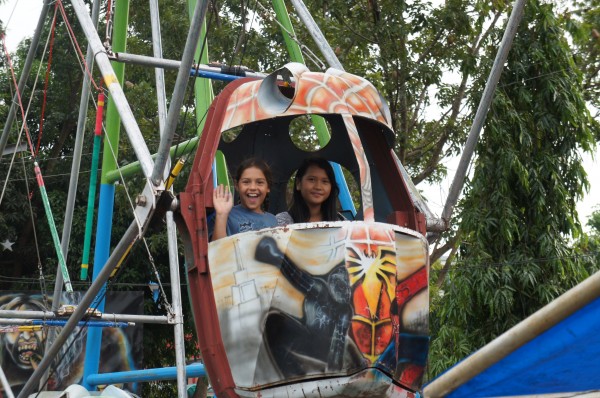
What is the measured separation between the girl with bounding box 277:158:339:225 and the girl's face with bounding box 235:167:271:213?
0.77ft

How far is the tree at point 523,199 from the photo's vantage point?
14.1 m

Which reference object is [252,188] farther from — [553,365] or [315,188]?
[553,365]

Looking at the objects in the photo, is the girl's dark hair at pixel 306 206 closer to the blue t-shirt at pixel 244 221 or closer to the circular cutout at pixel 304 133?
the blue t-shirt at pixel 244 221

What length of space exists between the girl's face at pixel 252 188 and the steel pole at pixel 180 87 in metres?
0.46

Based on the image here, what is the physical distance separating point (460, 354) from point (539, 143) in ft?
9.28

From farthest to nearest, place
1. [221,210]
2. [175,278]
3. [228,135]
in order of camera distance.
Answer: [228,135], [175,278], [221,210]

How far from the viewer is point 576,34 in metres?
16.3

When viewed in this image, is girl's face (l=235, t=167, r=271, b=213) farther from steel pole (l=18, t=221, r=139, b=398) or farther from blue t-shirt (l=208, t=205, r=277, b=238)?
steel pole (l=18, t=221, r=139, b=398)

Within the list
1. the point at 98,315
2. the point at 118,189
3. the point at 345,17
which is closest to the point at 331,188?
the point at 98,315

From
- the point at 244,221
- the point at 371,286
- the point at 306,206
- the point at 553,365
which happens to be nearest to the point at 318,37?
the point at 306,206

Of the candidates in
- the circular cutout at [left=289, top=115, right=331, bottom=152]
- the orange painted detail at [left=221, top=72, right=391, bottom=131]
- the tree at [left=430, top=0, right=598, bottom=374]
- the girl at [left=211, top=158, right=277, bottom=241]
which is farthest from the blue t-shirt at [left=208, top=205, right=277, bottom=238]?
the circular cutout at [left=289, top=115, right=331, bottom=152]

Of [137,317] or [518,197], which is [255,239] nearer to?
[137,317]

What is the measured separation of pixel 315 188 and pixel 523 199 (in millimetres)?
8277

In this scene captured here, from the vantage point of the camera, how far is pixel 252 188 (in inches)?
252
